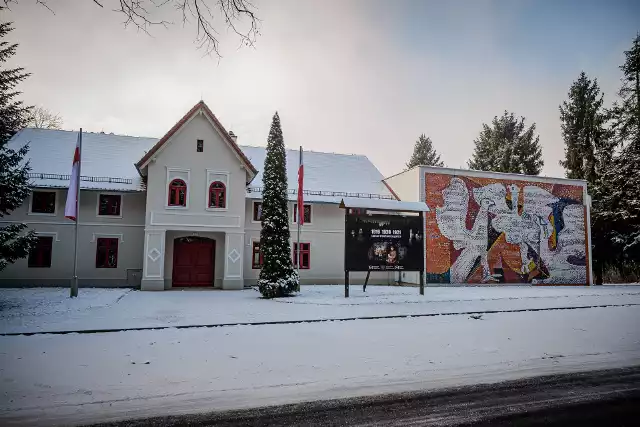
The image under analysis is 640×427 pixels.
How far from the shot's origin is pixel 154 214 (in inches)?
835

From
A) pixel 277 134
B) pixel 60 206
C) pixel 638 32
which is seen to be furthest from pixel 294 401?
pixel 638 32

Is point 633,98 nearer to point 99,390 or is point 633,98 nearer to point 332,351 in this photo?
point 332,351

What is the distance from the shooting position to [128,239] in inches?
910

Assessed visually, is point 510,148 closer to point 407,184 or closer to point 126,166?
point 407,184

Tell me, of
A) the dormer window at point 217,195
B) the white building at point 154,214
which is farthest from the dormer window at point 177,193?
the dormer window at point 217,195

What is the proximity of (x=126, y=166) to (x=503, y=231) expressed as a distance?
82.8 feet

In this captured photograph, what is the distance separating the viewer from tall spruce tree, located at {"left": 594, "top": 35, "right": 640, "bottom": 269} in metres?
30.5

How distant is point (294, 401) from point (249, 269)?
1965 cm

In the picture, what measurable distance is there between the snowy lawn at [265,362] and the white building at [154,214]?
12007 mm

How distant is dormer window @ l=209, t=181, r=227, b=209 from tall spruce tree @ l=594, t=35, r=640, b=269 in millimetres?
29094

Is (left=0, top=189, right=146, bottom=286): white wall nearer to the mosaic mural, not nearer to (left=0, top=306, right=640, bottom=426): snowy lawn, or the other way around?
(left=0, top=306, right=640, bottom=426): snowy lawn

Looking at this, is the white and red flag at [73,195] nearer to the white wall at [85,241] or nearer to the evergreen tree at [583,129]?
the white wall at [85,241]

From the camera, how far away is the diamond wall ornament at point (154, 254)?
2094 cm

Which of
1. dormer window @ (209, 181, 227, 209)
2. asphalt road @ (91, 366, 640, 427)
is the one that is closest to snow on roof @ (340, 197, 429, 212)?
dormer window @ (209, 181, 227, 209)
